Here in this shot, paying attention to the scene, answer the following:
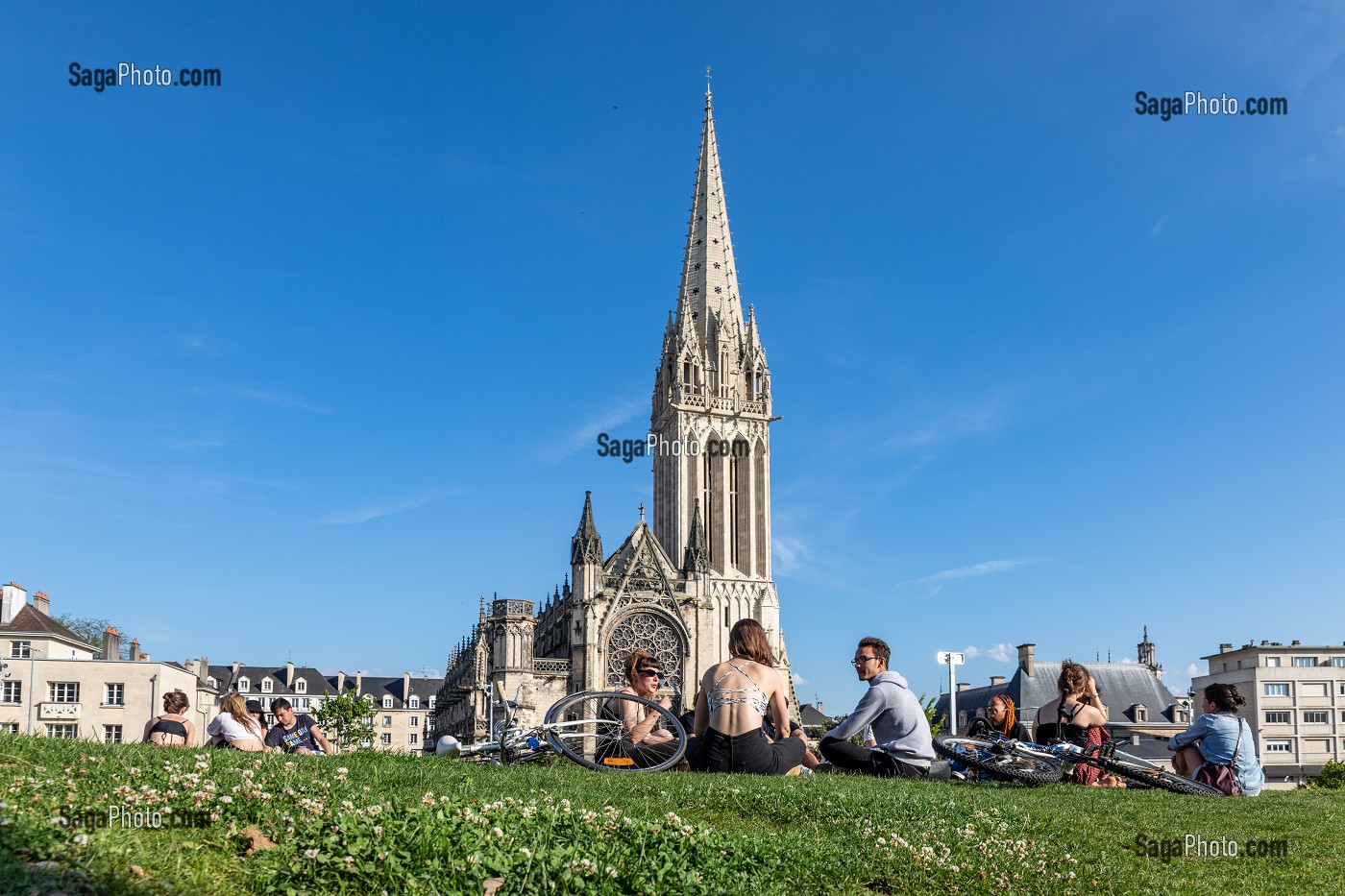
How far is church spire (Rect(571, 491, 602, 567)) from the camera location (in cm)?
6344

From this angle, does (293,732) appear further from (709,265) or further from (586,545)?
(709,265)

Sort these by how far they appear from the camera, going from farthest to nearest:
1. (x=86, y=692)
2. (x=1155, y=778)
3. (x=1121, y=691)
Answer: (x=1121, y=691), (x=86, y=692), (x=1155, y=778)

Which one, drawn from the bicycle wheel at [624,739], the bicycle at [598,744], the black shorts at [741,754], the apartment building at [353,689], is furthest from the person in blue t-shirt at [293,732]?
the apartment building at [353,689]

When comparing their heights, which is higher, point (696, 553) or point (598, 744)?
point (696, 553)

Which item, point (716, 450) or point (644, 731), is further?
point (716, 450)

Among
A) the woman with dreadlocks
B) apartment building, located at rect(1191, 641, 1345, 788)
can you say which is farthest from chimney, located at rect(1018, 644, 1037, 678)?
the woman with dreadlocks

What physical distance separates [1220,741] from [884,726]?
3.45m

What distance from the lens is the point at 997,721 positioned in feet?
40.5

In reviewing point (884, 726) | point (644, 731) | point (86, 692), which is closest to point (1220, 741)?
point (884, 726)

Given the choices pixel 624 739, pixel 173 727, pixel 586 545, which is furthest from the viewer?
pixel 586 545

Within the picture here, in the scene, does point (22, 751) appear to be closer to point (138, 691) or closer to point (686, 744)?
point (686, 744)

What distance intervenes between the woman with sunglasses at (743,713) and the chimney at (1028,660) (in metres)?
67.7

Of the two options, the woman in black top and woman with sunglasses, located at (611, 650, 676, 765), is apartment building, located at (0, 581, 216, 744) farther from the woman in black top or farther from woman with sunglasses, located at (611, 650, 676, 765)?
woman with sunglasses, located at (611, 650, 676, 765)

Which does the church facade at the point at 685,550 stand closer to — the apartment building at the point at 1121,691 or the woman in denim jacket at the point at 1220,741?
the apartment building at the point at 1121,691
